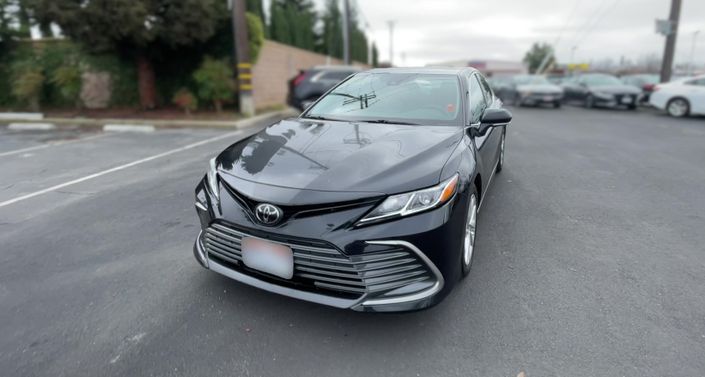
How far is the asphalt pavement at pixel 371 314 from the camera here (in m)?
2.25

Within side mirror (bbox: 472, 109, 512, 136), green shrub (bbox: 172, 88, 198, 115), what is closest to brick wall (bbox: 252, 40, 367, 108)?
green shrub (bbox: 172, 88, 198, 115)

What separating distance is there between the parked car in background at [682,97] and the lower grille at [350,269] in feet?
46.4

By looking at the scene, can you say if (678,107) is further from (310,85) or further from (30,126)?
(30,126)

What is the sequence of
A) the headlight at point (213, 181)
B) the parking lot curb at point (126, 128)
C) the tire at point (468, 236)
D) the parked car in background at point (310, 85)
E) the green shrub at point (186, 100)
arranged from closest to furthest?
the headlight at point (213, 181) → the tire at point (468, 236) → the parking lot curb at point (126, 128) → the green shrub at point (186, 100) → the parked car in background at point (310, 85)

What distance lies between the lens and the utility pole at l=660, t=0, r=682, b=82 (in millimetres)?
15461

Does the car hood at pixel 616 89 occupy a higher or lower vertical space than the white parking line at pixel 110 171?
higher

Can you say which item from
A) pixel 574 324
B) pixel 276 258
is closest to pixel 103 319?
pixel 276 258

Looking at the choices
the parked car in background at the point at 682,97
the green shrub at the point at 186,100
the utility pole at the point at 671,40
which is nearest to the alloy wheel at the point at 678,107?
the parked car in background at the point at 682,97

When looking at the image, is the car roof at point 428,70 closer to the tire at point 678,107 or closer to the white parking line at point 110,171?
the white parking line at point 110,171

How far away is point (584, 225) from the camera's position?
4.05 metres

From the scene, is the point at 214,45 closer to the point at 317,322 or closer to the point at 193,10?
the point at 193,10

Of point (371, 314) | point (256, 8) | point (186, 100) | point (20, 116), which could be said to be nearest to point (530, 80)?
point (256, 8)

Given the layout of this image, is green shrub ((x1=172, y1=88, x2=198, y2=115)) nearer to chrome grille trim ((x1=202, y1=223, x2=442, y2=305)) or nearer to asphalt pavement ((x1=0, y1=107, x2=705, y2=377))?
asphalt pavement ((x1=0, y1=107, x2=705, y2=377))

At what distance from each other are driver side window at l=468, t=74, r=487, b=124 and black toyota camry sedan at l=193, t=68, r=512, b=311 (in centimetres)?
61
